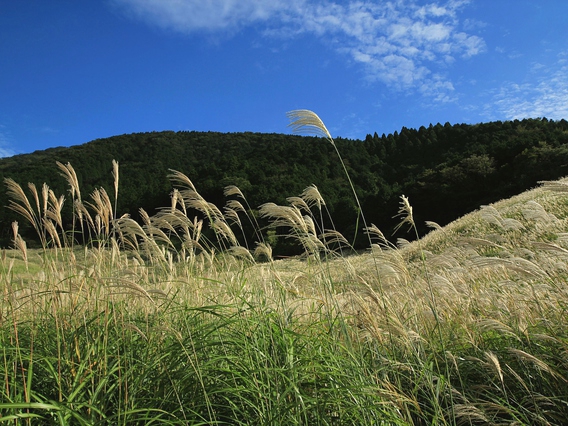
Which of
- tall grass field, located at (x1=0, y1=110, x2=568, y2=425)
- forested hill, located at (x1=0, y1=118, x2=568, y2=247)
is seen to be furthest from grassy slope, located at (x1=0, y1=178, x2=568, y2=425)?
forested hill, located at (x1=0, y1=118, x2=568, y2=247)

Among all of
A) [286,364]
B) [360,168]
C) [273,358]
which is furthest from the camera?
[360,168]

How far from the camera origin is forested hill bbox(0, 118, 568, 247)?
34.9 meters

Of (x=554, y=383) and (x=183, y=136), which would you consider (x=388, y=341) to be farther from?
(x=183, y=136)

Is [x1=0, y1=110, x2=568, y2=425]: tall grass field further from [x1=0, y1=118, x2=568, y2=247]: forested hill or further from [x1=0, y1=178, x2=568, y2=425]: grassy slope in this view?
[x1=0, y1=118, x2=568, y2=247]: forested hill

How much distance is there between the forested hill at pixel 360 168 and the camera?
3495cm

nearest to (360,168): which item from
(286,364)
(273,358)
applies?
(273,358)

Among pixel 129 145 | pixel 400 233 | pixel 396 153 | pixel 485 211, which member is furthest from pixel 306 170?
pixel 485 211

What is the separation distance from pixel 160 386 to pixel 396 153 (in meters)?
57.7

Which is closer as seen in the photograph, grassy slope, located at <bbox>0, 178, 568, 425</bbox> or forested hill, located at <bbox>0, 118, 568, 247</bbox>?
grassy slope, located at <bbox>0, 178, 568, 425</bbox>

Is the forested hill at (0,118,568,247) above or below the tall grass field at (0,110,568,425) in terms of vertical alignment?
above

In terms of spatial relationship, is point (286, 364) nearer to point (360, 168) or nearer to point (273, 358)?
point (273, 358)

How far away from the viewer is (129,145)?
77.0 metres

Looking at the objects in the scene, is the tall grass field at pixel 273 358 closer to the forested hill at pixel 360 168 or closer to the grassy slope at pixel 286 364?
the grassy slope at pixel 286 364

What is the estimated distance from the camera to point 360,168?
52.4 metres
